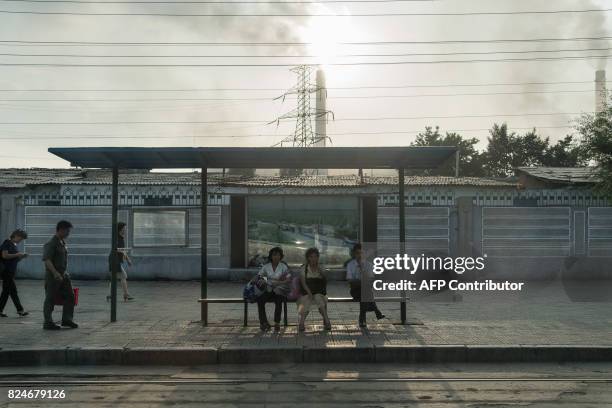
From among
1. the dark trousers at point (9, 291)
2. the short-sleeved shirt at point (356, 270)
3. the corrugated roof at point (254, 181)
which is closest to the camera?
the short-sleeved shirt at point (356, 270)

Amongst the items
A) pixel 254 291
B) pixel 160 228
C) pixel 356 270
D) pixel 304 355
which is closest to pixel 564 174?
pixel 356 270

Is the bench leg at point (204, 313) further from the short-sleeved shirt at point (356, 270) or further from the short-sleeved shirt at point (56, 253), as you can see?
the short-sleeved shirt at point (356, 270)

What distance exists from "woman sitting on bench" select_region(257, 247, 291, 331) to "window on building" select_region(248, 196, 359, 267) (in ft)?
26.9

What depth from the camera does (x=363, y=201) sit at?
18.3 m

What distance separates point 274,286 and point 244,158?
84.2 inches

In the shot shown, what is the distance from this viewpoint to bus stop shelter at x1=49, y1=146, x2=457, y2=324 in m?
9.70

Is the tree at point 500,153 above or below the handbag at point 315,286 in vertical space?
above

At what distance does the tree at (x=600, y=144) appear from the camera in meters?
17.3

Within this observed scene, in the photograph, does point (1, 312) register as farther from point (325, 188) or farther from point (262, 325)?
→ point (325, 188)

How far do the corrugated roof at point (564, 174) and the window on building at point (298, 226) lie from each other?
5796mm

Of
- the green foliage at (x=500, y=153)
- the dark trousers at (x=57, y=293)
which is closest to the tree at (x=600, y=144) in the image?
the dark trousers at (x=57, y=293)

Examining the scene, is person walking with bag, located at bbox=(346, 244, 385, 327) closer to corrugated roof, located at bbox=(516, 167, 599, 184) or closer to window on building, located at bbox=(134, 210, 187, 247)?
window on building, located at bbox=(134, 210, 187, 247)

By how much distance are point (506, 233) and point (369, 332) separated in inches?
392
